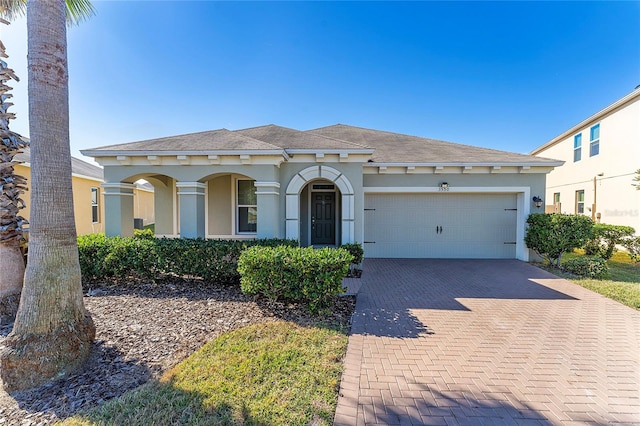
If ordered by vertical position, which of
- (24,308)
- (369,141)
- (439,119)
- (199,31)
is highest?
(199,31)

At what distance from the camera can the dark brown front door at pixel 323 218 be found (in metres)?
9.76

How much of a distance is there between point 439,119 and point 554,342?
493 inches

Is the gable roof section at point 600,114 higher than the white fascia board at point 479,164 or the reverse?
higher

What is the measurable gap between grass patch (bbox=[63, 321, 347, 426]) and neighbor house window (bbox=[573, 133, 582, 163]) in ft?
56.3

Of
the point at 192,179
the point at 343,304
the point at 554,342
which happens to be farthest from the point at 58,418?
the point at 554,342

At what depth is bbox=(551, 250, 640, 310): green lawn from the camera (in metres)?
5.44

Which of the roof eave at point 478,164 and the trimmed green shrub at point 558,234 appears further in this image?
the roof eave at point 478,164

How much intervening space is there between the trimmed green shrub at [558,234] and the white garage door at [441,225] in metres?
0.95

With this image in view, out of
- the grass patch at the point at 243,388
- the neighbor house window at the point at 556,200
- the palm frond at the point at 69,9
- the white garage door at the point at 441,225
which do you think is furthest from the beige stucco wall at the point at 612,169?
the palm frond at the point at 69,9

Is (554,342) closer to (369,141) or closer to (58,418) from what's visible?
(58,418)

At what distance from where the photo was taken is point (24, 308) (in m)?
2.99

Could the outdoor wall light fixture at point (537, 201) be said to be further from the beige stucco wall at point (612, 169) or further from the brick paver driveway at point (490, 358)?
the beige stucco wall at point (612, 169)

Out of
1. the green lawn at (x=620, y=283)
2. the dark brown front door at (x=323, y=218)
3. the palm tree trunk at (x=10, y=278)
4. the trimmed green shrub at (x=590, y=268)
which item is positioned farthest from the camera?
the dark brown front door at (x=323, y=218)

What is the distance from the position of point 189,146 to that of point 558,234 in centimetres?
1106
